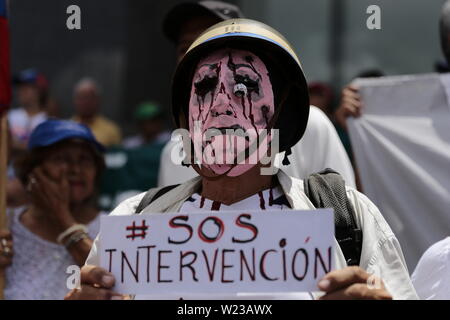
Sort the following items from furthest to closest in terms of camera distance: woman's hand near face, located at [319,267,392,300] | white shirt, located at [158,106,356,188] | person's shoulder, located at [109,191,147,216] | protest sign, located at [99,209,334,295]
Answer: white shirt, located at [158,106,356,188] → person's shoulder, located at [109,191,147,216] → protest sign, located at [99,209,334,295] → woman's hand near face, located at [319,267,392,300]

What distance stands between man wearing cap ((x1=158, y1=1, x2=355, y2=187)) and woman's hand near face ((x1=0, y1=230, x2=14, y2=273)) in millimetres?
776

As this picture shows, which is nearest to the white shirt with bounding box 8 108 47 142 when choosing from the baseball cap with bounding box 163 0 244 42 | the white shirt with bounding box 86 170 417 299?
the baseball cap with bounding box 163 0 244 42

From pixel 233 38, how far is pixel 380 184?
1985 mm

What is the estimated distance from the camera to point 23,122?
7.61m

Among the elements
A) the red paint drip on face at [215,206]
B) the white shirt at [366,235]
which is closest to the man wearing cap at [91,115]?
the white shirt at [366,235]

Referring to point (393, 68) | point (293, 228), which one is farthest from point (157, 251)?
point (393, 68)

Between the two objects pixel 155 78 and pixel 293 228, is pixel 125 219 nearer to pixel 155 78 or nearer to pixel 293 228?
pixel 293 228

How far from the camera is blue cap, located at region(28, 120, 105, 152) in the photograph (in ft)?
15.8

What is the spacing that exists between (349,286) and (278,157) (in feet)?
3.82

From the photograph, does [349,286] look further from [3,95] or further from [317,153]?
[3,95]

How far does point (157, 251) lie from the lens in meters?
2.70

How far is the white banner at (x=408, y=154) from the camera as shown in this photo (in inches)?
179

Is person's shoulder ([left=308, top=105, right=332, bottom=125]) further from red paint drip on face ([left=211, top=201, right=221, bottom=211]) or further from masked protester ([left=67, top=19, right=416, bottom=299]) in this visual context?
red paint drip on face ([left=211, top=201, right=221, bottom=211])

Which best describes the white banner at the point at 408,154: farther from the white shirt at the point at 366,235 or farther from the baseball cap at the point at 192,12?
the white shirt at the point at 366,235
